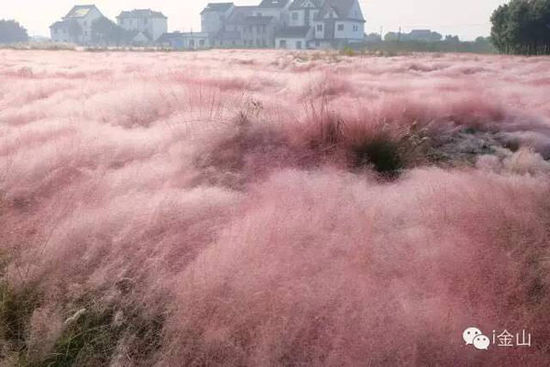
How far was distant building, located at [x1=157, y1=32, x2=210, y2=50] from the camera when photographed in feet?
198

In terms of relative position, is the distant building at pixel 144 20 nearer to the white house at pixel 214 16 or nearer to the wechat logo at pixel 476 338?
the white house at pixel 214 16

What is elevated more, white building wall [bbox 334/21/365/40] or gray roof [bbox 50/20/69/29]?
gray roof [bbox 50/20/69/29]

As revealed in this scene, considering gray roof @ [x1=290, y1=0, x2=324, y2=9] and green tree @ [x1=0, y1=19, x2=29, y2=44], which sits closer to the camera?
gray roof @ [x1=290, y1=0, x2=324, y2=9]

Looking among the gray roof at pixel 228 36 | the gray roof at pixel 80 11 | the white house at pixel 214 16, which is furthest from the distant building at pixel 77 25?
the gray roof at pixel 228 36

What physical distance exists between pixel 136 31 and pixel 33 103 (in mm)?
61656

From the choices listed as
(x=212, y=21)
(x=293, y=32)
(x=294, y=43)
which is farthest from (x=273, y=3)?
(x=294, y=43)

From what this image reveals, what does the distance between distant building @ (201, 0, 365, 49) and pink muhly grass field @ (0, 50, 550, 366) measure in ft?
159

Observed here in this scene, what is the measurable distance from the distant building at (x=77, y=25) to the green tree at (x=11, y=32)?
5.71 metres

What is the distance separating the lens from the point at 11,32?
64438 mm

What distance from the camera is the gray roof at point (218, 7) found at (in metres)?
61.9

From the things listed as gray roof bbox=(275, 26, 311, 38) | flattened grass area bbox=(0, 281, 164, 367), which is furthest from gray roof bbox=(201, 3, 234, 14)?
flattened grass area bbox=(0, 281, 164, 367)

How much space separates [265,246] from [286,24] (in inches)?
2337

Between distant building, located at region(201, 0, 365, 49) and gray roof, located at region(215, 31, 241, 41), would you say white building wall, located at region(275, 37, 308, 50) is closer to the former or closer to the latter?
distant building, located at region(201, 0, 365, 49)

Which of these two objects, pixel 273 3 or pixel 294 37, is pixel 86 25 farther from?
pixel 294 37
